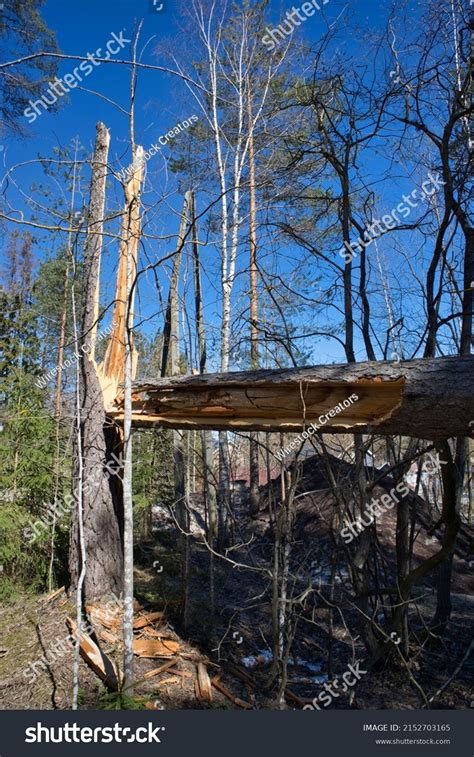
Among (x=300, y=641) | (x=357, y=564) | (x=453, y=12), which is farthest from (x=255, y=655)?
(x=453, y=12)

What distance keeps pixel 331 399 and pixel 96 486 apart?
8.88 ft

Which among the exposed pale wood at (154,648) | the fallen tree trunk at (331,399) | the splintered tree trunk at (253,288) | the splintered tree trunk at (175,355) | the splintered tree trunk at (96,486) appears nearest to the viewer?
the fallen tree trunk at (331,399)

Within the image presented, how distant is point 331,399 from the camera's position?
3.40m

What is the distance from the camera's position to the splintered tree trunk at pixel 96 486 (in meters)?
4.70

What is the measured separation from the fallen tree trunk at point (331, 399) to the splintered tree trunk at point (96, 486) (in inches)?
32.7

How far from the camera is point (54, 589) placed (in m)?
5.13

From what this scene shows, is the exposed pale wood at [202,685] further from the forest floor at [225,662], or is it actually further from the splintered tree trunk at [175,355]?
the splintered tree trunk at [175,355]

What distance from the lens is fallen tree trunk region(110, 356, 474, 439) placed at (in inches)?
115

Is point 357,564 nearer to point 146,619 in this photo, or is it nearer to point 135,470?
point 146,619

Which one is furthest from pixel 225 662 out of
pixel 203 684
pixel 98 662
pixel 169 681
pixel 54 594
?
pixel 54 594

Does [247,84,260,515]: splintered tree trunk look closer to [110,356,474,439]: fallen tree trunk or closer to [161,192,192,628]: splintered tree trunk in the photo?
[161,192,192,628]: splintered tree trunk

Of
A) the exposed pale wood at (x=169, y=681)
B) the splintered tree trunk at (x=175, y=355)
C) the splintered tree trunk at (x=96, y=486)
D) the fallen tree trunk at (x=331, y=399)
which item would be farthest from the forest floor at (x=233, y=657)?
the splintered tree trunk at (x=175, y=355)

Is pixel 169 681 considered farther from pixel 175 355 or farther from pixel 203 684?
pixel 175 355

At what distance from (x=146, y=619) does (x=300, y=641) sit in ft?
5.73
